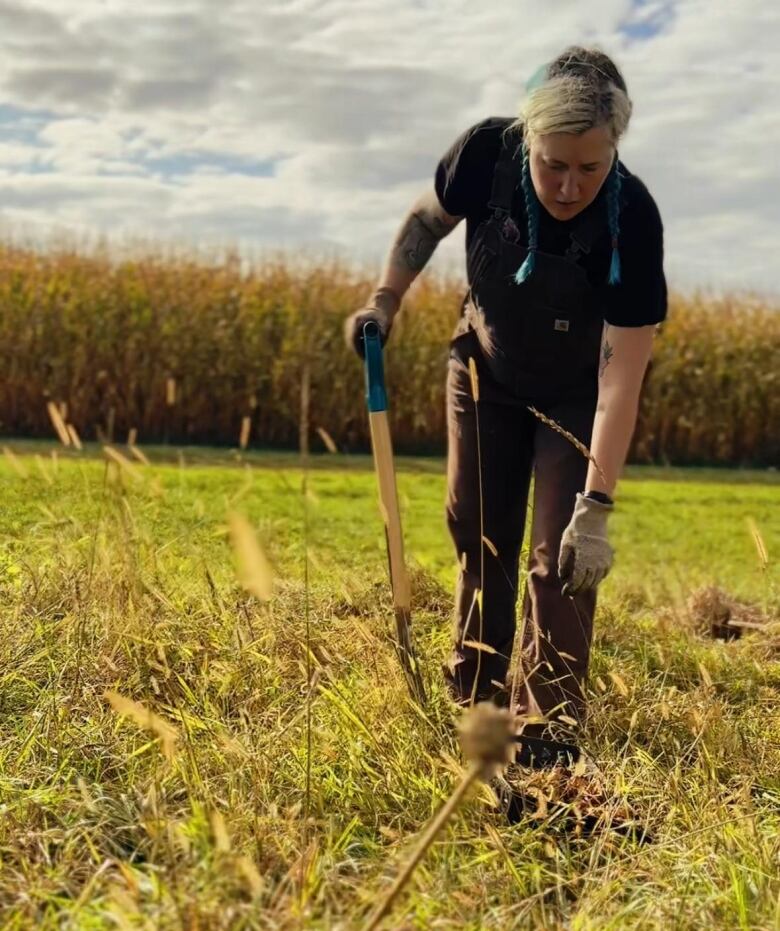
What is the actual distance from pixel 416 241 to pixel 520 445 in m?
0.69

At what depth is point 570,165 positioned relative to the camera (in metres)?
2.82

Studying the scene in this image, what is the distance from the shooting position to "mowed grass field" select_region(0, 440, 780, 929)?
2.22m

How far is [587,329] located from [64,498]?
8.46 ft

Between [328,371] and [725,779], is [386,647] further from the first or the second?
[328,371]

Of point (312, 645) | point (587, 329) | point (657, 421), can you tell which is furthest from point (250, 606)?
point (657, 421)

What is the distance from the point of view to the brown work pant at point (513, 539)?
317 cm

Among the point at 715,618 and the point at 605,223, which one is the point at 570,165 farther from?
the point at 715,618

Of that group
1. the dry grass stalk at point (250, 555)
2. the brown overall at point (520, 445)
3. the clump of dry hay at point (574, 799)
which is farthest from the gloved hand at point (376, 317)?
the dry grass stalk at point (250, 555)

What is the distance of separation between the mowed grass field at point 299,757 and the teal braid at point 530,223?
2.68ft

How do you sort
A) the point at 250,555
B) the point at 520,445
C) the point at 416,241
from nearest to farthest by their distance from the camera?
the point at 250,555 < the point at 520,445 < the point at 416,241

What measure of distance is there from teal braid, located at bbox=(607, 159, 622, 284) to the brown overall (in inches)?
3.1

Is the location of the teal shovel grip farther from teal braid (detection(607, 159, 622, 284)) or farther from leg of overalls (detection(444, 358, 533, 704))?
teal braid (detection(607, 159, 622, 284))

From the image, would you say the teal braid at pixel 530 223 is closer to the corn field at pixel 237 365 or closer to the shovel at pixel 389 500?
the shovel at pixel 389 500

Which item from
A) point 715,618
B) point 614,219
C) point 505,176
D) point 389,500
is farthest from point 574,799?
point 715,618
